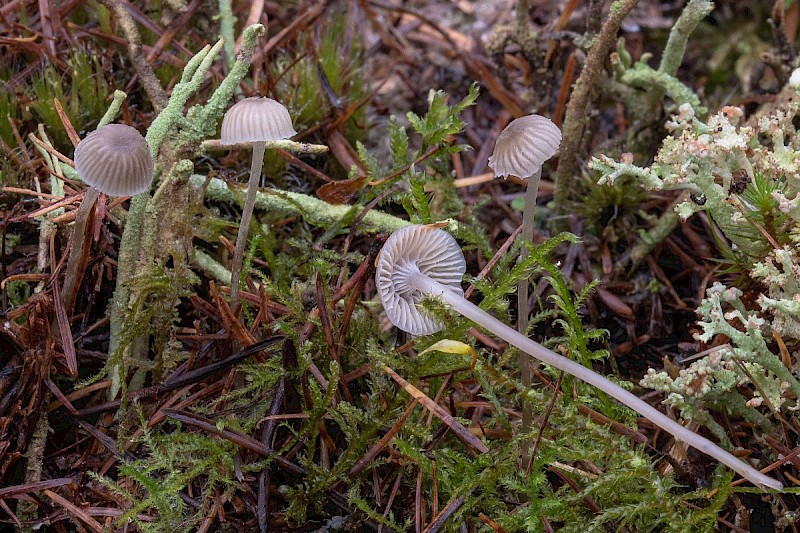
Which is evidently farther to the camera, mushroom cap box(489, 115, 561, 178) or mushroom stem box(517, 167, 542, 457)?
mushroom stem box(517, 167, 542, 457)

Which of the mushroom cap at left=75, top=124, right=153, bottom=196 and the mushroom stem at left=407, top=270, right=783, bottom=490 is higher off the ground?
the mushroom cap at left=75, top=124, right=153, bottom=196

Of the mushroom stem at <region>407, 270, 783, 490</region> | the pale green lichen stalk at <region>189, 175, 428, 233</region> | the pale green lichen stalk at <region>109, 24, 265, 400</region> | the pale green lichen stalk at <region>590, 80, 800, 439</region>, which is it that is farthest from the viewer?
the pale green lichen stalk at <region>189, 175, 428, 233</region>

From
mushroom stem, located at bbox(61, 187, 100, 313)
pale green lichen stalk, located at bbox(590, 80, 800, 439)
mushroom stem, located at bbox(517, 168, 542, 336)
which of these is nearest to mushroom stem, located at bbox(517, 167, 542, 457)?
mushroom stem, located at bbox(517, 168, 542, 336)

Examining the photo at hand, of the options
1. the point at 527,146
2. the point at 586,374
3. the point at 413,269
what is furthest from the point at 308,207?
the point at 586,374

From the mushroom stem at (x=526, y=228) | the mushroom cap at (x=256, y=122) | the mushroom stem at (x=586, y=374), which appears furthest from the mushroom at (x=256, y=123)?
the mushroom stem at (x=526, y=228)

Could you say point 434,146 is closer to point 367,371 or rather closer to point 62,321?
point 367,371

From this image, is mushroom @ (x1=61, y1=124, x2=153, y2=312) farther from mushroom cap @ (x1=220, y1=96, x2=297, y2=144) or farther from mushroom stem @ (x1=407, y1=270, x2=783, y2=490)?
mushroom stem @ (x1=407, y1=270, x2=783, y2=490)

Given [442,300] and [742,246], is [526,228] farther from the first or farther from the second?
[742,246]
